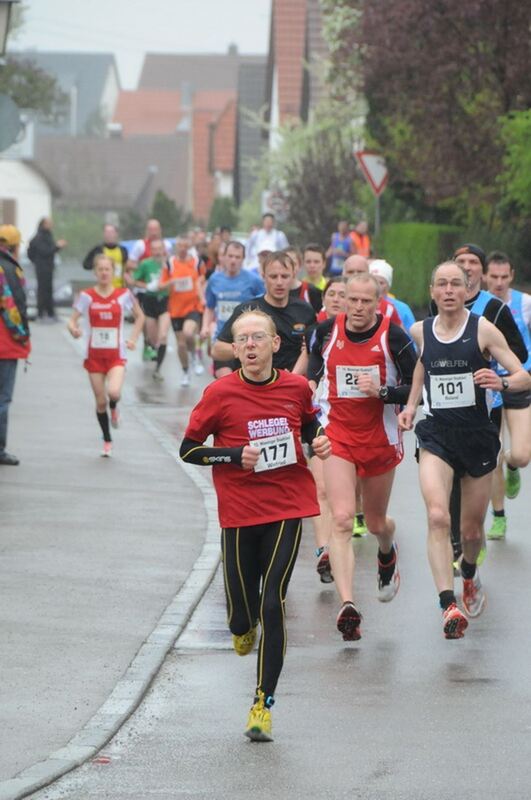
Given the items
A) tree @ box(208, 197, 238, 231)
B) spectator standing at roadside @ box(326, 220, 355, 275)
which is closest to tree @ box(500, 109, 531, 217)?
spectator standing at roadside @ box(326, 220, 355, 275)

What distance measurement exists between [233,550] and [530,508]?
22.6ft

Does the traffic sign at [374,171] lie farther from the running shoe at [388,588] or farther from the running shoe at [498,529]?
the running shoe at [388,588]

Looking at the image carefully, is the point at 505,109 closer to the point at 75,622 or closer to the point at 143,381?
the point at 143,381

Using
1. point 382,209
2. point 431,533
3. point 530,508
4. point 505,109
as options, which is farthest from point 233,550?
point 382,209

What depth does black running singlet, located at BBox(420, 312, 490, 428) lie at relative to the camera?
32.7ft

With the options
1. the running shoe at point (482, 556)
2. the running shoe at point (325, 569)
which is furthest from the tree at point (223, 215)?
the running shoe at point (325, 569)

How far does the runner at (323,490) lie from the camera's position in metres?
11.3

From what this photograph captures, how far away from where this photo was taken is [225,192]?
4176 inches

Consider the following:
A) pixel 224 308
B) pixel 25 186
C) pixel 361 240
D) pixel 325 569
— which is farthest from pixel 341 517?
pixel 25 186

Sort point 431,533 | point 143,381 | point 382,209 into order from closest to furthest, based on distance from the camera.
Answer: point 431,533 < point 143,381 < point 382,209

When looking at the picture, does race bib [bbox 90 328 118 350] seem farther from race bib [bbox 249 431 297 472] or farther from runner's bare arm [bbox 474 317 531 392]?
race bib [bbox 249 431 297 472]

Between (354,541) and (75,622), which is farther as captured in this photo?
(354,541)

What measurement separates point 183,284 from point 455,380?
52.3ft

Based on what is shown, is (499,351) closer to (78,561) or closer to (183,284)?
(78,561)
